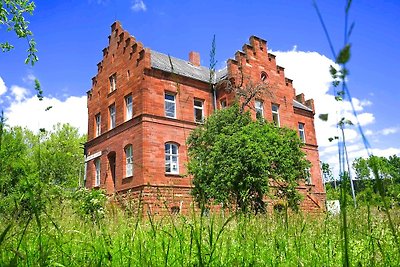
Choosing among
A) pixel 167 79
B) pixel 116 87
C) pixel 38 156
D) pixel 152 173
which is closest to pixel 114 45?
pixel 116 87

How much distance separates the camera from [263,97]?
2506 centimetres

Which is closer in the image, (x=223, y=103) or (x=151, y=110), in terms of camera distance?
(x=151, y=110)

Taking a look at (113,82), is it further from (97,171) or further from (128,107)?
(97,171)

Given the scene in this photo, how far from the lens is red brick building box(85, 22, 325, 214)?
69.4 feet

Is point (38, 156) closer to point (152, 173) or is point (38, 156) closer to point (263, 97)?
point (152, 173)

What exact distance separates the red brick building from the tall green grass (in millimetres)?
14824

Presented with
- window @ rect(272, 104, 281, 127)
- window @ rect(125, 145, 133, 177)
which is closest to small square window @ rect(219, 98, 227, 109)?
window @ rect(272, 104, 281, 127)

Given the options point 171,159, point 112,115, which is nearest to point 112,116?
point 112,115

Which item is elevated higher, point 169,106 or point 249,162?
point 169,106

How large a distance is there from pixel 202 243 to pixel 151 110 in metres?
19.0

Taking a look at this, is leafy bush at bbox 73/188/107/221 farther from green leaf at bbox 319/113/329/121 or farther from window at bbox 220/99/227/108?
window at bbox 220/99/227/108

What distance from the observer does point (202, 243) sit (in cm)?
315

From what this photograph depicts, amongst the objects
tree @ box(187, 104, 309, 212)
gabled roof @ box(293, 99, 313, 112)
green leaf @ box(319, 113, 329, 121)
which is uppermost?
gabled roof @ box(293, 99, 313, 112)

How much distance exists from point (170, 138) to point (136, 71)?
5224mm
